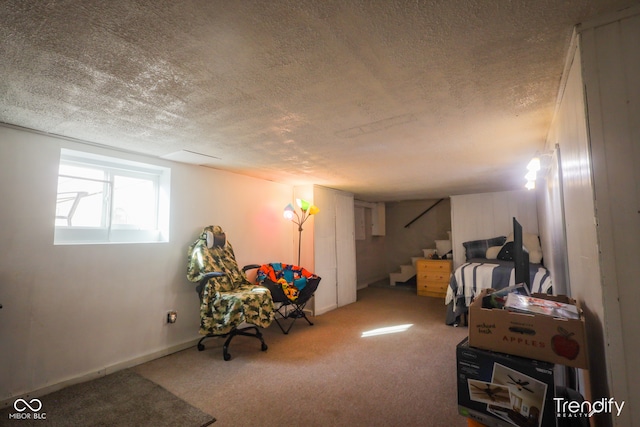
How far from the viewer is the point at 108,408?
2053mm

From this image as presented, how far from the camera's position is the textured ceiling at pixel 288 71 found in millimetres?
1083

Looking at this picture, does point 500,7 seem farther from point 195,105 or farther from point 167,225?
point 167,225

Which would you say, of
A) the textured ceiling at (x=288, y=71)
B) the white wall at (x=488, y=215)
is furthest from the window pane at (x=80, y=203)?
the white wall at (x=488, y=215)

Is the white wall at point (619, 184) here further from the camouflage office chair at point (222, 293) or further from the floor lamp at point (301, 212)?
the floor lamp at point (301, 212)

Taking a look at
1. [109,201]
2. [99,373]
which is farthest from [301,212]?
[99,373]

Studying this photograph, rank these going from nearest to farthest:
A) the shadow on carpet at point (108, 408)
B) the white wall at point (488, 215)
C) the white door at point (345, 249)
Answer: the shadow on carpet at point (108, 408)
the white door at point (345, 249)
the white wall at point (488, 215)

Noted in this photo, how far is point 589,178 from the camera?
1096 mm

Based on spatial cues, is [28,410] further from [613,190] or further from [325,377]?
[613,190]

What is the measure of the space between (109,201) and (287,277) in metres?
2.26

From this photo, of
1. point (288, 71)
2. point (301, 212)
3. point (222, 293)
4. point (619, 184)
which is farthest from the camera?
point (301, 212)

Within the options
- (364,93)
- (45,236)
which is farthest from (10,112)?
(364,93)

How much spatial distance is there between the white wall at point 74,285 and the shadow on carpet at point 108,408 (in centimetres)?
18

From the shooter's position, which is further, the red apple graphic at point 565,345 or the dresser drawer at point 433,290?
the dresser drawer at point 433,290

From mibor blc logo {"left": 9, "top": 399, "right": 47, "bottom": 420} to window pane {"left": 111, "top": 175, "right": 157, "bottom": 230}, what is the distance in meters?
1.53
